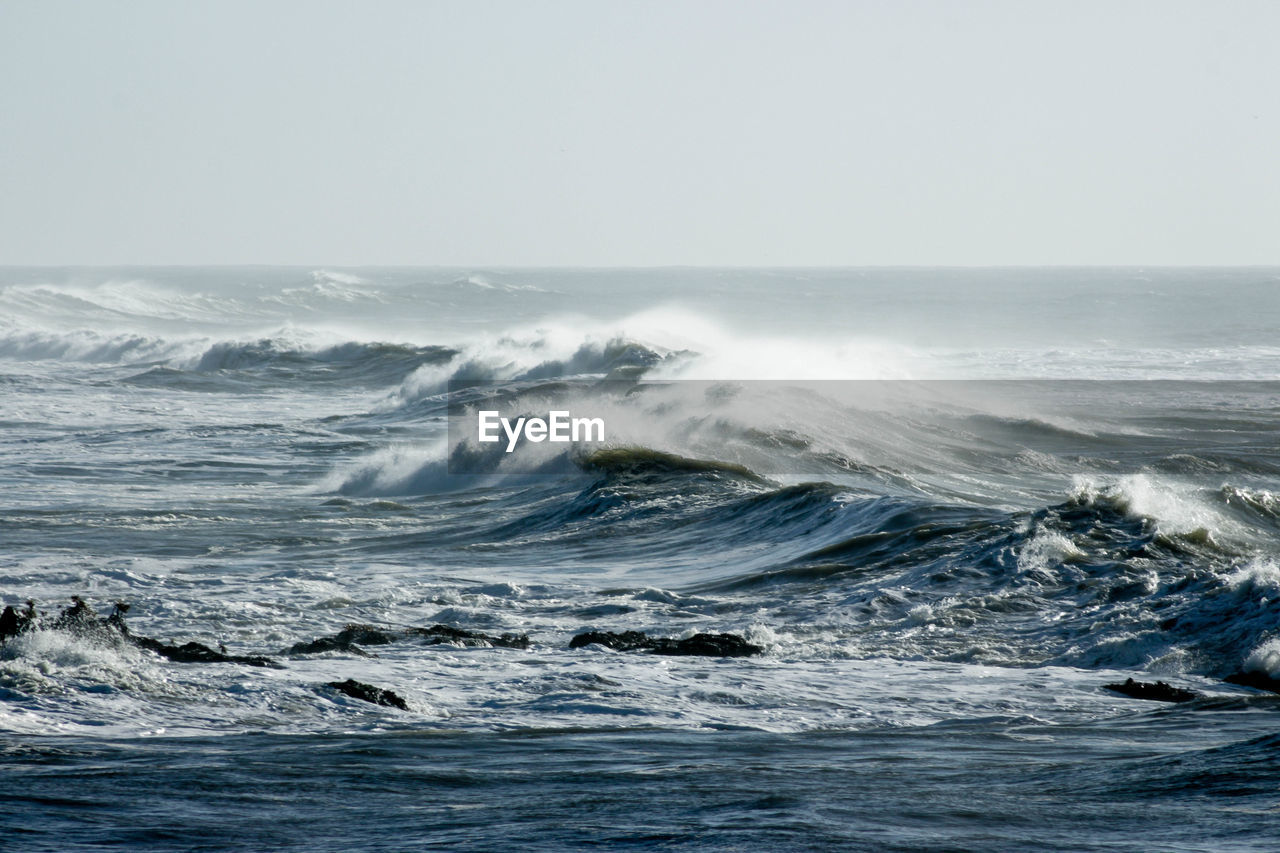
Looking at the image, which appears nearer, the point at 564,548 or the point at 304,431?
the point at 564,548

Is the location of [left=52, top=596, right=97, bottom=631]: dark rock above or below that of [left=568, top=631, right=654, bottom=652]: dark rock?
above

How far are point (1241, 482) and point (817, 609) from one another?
9.62 metres

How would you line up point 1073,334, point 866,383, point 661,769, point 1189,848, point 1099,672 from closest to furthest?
point 1189,848 → point 661,769 → point 1099,672 → point 866,383 → point 1073,334

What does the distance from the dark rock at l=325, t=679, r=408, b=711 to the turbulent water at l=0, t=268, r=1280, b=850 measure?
101mm

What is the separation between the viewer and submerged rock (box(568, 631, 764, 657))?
9438mm

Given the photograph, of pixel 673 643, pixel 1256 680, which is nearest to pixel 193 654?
pixel 673 643

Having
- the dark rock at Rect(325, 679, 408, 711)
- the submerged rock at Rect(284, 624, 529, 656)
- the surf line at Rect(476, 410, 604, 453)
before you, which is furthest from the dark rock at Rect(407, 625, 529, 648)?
the surf line at Rect(476, 410, 604, 453)

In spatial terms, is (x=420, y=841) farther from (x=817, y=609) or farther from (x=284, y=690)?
(x=817, y=609)

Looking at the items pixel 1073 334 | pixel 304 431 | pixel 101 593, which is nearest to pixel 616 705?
pixel 101 593

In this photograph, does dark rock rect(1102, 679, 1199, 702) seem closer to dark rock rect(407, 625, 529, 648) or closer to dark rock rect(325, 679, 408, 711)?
dark rock rect(407, 625, 529, 648)

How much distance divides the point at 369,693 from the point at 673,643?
242cm

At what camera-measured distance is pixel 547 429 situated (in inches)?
864

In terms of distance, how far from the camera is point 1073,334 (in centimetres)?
6519

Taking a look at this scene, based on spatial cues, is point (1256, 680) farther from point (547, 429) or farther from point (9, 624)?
point (547, 429)
